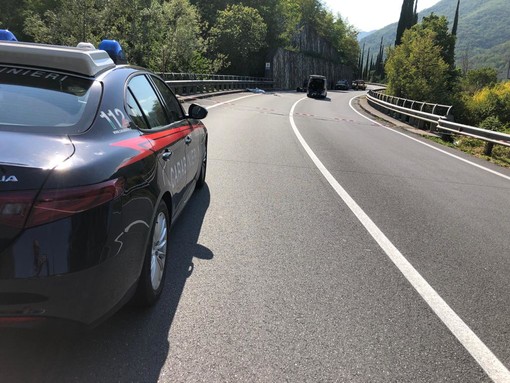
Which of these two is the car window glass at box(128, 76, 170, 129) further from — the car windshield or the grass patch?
the car windshield

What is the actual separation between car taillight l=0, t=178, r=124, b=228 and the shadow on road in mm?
651

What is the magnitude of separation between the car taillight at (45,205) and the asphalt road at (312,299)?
89 cm

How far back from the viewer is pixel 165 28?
34.0 metres

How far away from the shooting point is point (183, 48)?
113 feet

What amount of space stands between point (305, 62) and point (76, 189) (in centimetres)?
8651

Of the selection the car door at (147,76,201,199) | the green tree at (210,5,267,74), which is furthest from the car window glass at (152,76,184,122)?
A: the green tree at (210,5,267,74)

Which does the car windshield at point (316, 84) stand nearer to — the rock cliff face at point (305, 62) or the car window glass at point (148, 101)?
the rock cliff face at point (305, 62)

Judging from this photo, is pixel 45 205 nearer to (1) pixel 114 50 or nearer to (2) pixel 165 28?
(1) pixel 114 50

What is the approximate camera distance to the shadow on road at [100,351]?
254 cm

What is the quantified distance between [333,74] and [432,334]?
Answer: 4219 inches

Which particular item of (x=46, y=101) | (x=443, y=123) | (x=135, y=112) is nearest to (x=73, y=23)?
(x=443, y=123)

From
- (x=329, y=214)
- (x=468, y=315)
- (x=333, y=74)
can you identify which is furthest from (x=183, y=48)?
(x=333, y=74)

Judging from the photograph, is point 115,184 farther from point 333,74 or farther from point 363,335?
point 333,74

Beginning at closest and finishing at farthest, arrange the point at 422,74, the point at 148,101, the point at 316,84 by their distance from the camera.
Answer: the point at 148,101, the point at 422,74, the point at 316,84
